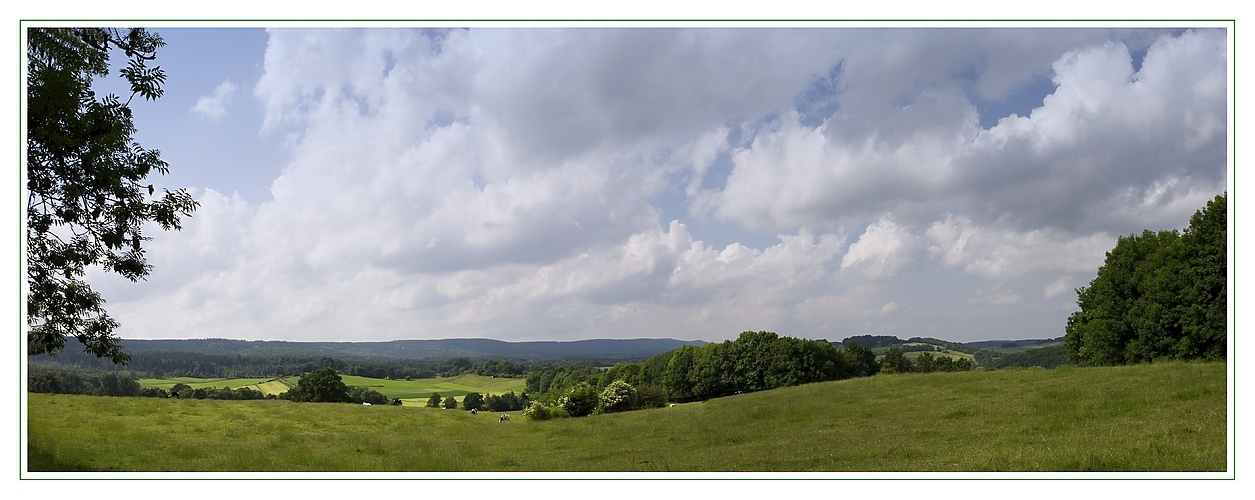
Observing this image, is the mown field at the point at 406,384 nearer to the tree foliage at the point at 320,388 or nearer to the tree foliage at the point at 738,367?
the tree foliage at the point at 320,388

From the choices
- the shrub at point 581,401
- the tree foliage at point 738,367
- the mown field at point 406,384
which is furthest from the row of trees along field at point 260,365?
the tree foliage at point 738,367

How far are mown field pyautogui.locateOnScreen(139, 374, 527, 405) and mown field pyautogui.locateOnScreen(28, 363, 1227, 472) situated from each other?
1360mm

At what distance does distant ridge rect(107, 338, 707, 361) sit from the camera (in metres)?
19.0

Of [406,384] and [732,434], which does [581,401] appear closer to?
[406,384]

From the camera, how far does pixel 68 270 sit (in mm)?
10234

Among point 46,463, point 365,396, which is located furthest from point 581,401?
point 46,463

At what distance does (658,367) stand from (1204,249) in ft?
82.5

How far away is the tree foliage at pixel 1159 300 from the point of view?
24.2 meters

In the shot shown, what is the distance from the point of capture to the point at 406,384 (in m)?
26.0

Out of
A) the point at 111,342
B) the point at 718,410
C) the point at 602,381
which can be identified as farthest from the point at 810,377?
the point at 111,342

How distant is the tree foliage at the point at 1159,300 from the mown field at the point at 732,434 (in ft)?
24.7

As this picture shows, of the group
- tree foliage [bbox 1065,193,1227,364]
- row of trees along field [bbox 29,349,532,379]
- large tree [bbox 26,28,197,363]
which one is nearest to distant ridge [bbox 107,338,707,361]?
row of trees along field [bbox 29,349,532,379]

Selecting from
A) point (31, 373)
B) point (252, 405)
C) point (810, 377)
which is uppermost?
point (31, 373)
